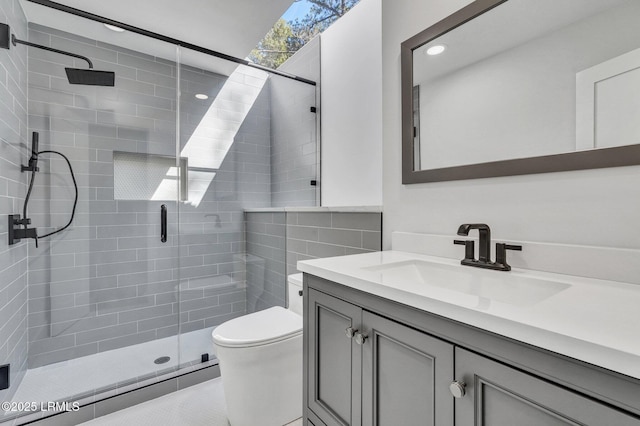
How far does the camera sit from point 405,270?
1.14 m

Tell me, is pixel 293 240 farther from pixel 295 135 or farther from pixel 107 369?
pixel 107 369

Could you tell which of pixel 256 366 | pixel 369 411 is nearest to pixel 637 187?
pixel 369 411

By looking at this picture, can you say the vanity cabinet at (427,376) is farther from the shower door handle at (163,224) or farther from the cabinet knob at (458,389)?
the shower door handle at (163,224)

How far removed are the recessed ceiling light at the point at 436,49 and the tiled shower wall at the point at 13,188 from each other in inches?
87.7

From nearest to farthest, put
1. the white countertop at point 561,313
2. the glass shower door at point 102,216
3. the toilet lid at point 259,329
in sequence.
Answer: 1. the white countertop at point 561,313
2. the toilet lid at point 259,329
3. the glass shower door at point 102,216

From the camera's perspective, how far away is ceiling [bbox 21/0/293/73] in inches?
75.0

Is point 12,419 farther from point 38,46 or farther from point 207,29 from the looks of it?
point 207,29

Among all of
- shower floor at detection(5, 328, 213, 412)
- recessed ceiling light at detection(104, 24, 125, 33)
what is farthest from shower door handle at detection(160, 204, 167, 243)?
recessed ceiling light at detection(104, 24, 125, 33)

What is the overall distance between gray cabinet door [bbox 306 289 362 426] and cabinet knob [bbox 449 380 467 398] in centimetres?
29

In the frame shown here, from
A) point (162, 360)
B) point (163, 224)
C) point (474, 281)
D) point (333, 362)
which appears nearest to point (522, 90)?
point (474, 281)

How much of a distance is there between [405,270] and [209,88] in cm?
224

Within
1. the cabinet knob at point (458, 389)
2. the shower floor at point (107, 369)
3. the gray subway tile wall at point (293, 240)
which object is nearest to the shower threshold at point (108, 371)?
the shower floor at point (107, 369)

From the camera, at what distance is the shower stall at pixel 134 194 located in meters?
1.93

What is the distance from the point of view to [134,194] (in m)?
2.43
